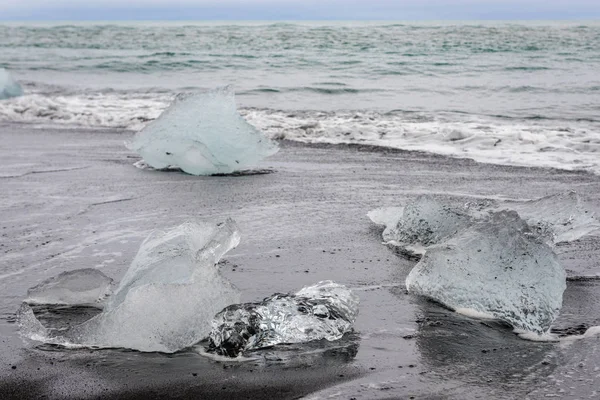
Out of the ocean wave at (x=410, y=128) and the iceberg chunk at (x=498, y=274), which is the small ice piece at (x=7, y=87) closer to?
the ocean wave at (x=410, y=128)

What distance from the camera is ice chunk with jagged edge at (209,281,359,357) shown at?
2.53 meters

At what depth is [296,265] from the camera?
3547 millimetres

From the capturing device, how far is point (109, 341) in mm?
2557

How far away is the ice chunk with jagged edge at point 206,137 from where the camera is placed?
5.97m

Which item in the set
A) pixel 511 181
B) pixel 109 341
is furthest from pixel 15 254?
pixel 511 181

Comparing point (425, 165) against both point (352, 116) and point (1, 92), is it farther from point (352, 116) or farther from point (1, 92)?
point (1, 92)

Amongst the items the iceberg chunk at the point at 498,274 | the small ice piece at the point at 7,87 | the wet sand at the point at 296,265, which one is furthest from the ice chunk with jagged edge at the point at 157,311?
the small ice piece at the point at 7,87

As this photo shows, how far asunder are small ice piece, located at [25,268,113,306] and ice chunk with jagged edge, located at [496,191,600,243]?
90.3 inches

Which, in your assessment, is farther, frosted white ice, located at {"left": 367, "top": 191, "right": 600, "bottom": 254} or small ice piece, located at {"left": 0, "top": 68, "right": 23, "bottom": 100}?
small ice piece, located at {"left": 0, "top": 68, "right": 23, "bottom": 100}

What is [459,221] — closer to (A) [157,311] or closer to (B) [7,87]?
(A) [157,311]

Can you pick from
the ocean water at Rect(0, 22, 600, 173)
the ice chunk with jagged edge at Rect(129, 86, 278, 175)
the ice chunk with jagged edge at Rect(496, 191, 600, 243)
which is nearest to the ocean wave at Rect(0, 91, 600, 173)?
the ocean water at Rect(0, 22, 600, 173)

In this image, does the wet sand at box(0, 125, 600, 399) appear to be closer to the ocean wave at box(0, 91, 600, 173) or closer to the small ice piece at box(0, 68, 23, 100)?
the ocean wave at box(0, 91, 600, 173)

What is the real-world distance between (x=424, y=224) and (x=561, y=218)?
2.55ft

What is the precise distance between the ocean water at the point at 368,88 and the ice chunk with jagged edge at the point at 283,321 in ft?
14.6
